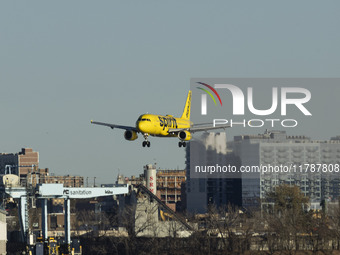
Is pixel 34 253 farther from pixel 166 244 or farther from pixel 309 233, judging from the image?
pixel 309 233

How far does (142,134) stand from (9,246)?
30856 millimetres

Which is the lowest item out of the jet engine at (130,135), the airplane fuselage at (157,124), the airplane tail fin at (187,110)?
the jet engine at (130,135)

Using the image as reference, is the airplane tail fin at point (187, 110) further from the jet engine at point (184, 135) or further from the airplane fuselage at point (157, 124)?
the jet engine at point (184, 135)

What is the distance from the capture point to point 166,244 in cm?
15038

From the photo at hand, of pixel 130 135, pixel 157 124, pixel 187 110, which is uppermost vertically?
pixel 187 110

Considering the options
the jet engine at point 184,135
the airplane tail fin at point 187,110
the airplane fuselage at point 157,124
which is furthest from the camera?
the airplane tail fin at point 187,110

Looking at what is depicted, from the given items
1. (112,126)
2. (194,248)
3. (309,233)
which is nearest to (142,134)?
(112,126)

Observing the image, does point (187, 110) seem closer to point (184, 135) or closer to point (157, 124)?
point (184, 135)

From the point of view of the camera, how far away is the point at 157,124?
13425 centimetres

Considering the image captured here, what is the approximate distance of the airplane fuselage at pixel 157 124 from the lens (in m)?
131

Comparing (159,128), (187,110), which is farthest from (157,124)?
(187,110)

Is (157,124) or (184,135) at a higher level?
(157,124)

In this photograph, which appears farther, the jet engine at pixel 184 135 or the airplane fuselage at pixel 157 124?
the jet engine at pixel 184 135

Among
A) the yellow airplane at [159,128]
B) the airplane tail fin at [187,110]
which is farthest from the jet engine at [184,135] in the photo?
the airplane tail fin at [187,110]
